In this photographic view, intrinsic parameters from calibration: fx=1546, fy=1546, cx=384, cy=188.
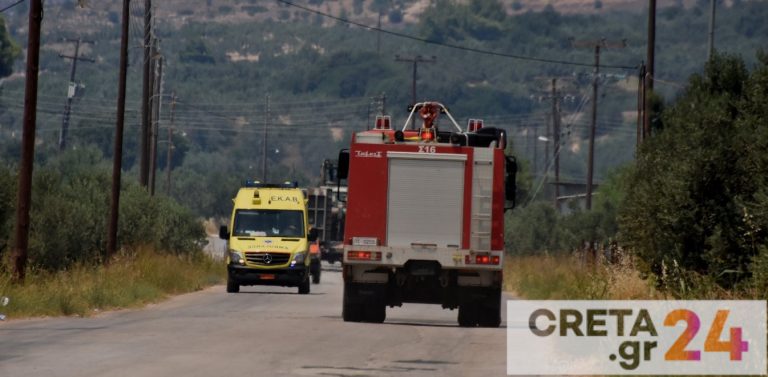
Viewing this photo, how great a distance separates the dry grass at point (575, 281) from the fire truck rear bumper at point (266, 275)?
6.09 metres

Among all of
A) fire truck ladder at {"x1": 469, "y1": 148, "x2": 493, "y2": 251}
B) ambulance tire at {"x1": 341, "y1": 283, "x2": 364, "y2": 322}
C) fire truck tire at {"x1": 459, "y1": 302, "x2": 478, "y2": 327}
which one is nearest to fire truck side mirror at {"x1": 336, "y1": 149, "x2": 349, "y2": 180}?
ambulance tire at {"x1": 341, "y1": 283, "x2": 364, "y2": 322}

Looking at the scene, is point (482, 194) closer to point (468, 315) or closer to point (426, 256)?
point (426, 256)

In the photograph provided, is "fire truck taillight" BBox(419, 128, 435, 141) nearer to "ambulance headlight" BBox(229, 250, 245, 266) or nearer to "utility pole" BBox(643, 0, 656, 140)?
"ambulance headlight" BBox(229, 250, 245, 266)

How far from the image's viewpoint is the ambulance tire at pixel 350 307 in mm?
26109

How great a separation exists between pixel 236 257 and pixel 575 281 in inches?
432

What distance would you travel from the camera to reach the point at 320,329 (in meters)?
23.9

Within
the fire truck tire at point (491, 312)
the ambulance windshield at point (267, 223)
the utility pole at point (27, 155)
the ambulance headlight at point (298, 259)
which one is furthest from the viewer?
the ambulance windshield at point (267, 223)

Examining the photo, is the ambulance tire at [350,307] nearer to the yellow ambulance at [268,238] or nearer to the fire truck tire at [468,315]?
the fire truck tire at [468,315]

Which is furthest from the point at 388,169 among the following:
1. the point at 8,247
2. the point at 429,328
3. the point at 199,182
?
the point at 199,182

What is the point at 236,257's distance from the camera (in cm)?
3847

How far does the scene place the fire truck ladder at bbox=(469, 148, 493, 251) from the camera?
25375 mm

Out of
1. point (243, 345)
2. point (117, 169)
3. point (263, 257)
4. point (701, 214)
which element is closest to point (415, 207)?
point (701, 214)

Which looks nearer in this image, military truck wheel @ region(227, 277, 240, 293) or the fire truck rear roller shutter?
the fire truck rear roller shutter

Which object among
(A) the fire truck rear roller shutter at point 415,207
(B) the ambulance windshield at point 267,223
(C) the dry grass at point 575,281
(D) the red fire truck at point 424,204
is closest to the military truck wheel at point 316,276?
(C) the dry grass at point 575,281
